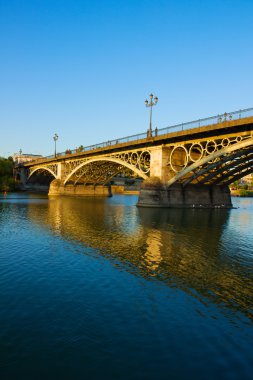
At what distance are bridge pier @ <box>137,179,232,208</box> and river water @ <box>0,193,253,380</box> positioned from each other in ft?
79.5

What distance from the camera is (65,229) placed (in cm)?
1959

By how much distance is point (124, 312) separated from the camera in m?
7.27

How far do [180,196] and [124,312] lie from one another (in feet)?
112

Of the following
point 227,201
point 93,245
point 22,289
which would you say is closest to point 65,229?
point 93,245

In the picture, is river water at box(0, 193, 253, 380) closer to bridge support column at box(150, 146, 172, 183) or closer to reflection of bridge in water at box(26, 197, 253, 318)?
reflection of bridge in water at box(26, 197, 253, 318)

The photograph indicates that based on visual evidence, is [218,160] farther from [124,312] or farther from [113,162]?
[124,312]

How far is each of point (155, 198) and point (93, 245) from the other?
24.6 metres

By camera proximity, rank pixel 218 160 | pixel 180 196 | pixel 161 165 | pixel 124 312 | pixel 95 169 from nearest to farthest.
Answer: pixel 124 312 → pixel 218 160 → pixel 161 165 → pixel 180 196 → pixel 95 169

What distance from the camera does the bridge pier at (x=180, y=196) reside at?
127ft

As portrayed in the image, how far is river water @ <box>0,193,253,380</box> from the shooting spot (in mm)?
5184

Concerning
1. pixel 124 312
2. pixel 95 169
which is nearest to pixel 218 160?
pixel 124 312

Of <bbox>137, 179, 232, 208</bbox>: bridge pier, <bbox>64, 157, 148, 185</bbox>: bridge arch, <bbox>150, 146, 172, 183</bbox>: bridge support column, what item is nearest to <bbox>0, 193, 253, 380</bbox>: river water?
<bbox>137, 179, 232, 208</bbox>: bridge pier

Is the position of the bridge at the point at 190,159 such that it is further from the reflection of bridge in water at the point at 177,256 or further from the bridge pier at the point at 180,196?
the reflection of bridge in water at the point at 177,256

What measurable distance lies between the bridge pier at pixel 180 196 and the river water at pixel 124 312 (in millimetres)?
24236
